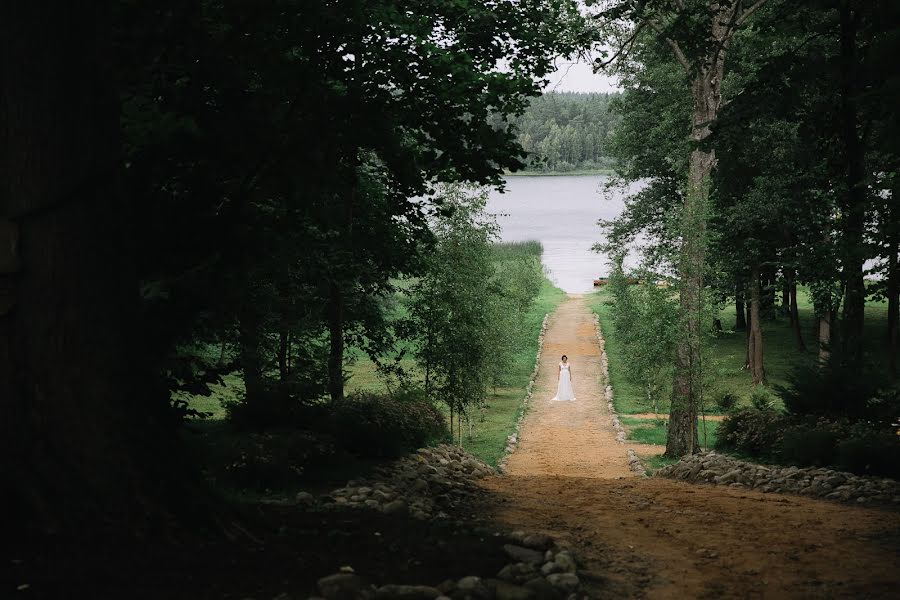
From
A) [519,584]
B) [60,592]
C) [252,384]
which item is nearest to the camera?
[60,592]

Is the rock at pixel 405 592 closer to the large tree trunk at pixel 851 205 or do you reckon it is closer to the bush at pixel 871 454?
the bush at pixel 871 454

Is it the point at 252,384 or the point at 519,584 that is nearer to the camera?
the point at 519,584

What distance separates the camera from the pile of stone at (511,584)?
488 centimetres

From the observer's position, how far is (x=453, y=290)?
63.6 feet

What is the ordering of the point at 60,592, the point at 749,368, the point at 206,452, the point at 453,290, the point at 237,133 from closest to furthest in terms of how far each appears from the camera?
the point at 60,592 → the point at 237,133 → the point at 206,452 → the point at 453,290 → the point at 749,368

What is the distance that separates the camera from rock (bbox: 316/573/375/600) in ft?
15.7

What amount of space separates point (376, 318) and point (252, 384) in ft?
16.9

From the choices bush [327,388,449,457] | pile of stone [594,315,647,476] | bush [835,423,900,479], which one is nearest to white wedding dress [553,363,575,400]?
pile of stone [594,315,647,476]

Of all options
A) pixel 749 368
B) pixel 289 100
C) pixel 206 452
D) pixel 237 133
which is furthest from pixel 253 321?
pixel 749 368

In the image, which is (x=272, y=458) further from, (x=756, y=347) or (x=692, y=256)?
(x=756, y=347)

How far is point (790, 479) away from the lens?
12.1 metres

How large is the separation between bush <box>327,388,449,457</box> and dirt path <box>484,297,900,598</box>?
1.67 metres

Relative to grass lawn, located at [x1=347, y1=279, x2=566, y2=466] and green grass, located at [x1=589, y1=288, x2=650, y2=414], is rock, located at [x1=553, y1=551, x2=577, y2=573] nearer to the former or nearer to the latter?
grass lawn, located at [x1=347, y1=279, x2=566, y2=466]

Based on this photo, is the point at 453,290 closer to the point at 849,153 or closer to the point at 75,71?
the point at 849,153
